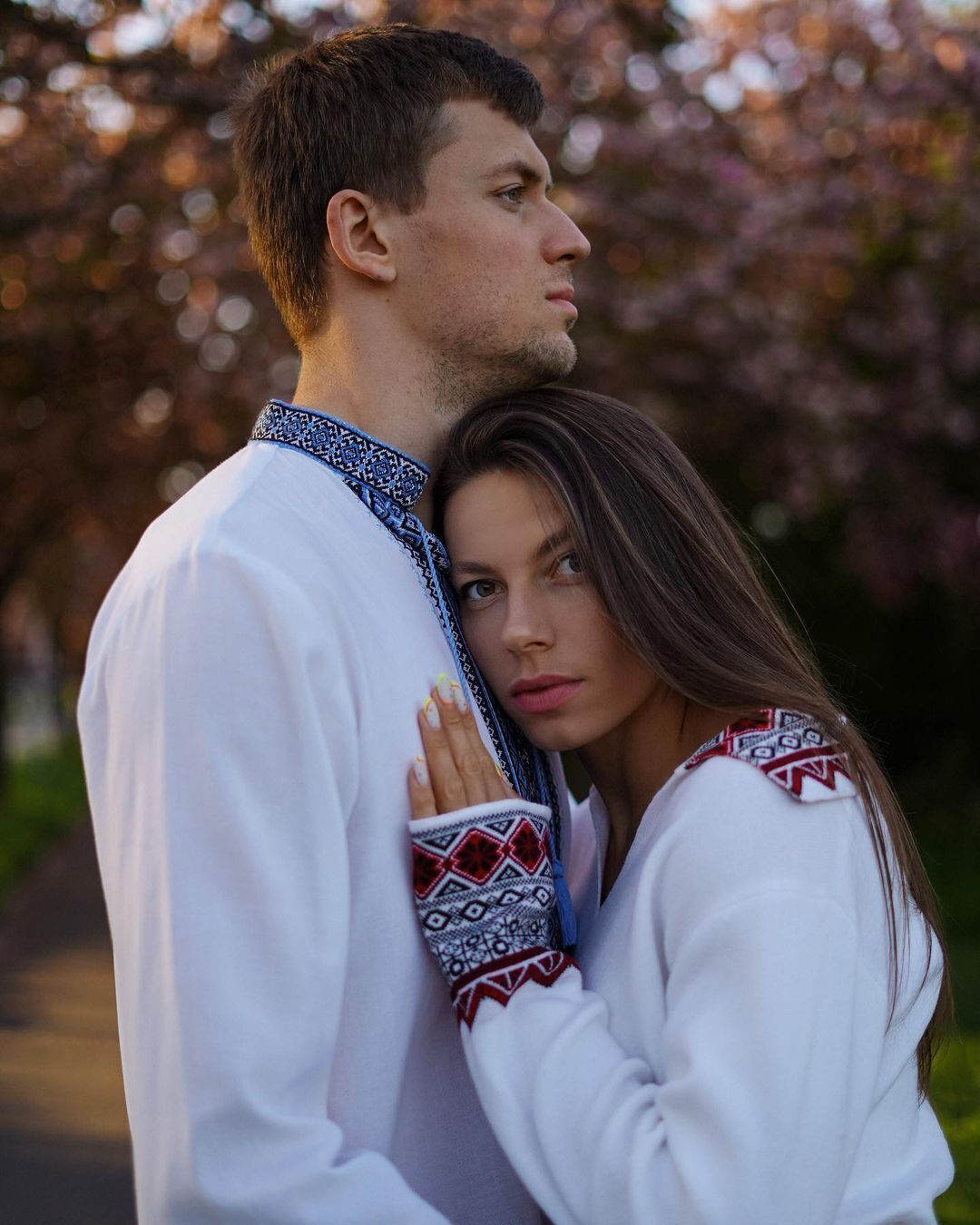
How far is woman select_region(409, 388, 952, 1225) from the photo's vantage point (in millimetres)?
1858

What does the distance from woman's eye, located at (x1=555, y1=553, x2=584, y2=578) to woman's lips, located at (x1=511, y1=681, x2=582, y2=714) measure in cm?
19

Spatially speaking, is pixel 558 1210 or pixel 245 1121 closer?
pixel 245 1121

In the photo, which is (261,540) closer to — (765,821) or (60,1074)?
(765,821)

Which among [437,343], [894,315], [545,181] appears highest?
[545,181]

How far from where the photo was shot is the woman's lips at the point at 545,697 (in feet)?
7.93

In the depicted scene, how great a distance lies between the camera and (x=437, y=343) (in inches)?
98.7

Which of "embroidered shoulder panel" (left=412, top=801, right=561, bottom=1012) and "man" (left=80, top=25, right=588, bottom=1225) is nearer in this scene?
"man" (left=80, top=25, right=588, bottom=1225)

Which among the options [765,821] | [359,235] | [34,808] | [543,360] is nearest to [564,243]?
[543,360]

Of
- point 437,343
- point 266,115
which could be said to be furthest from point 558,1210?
point 266,115

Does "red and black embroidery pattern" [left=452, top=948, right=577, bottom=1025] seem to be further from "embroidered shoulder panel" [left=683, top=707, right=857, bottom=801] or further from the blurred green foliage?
the blurred green foliage

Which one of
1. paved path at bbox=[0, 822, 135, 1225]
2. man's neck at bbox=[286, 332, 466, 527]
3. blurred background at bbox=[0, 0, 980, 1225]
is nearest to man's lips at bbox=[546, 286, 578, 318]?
man's neck at bbox=[286, 332, 466, 527]

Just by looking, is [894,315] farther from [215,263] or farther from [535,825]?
[535,825]

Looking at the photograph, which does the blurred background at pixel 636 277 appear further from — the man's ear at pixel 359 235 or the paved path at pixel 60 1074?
the man's ear at pixel 359 235

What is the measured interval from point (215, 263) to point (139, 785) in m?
7.76
